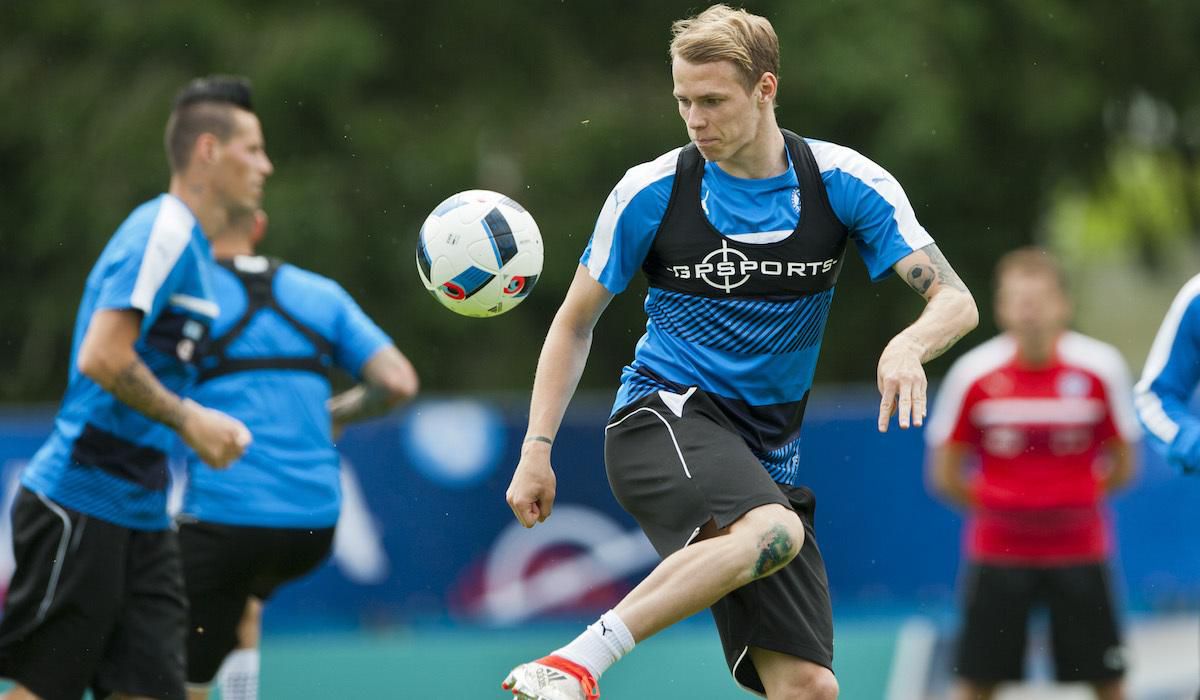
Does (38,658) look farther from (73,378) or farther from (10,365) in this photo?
(10,365)

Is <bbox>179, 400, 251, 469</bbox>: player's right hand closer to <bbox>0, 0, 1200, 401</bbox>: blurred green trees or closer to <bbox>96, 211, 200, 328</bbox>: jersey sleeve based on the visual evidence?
<bbox>96, 211, 200, 328</bbox>: jersey sleeve

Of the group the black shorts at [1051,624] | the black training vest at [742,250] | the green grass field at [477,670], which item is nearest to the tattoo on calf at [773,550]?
the black training vest at [742,250]

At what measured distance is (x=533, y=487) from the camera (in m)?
5.25

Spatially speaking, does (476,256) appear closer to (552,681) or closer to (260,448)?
(552,681)

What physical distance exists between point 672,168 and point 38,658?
2.75 metres

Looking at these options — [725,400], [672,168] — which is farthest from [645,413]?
[672,168]

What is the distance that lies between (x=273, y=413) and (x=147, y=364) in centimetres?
109

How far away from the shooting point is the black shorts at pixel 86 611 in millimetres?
5922

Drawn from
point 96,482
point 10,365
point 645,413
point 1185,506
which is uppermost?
point 645,413

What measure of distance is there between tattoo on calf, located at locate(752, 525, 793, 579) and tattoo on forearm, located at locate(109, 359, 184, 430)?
2.15m

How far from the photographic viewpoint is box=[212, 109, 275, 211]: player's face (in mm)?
6941

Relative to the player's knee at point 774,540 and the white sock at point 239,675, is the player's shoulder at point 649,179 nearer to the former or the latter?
the player's knee at point 774,540

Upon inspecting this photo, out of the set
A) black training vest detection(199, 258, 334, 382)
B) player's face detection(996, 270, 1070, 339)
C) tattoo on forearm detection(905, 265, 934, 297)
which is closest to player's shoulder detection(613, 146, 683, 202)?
tattoo on forearm detection(905, 265, 934, 297)

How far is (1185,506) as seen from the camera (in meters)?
11.0
